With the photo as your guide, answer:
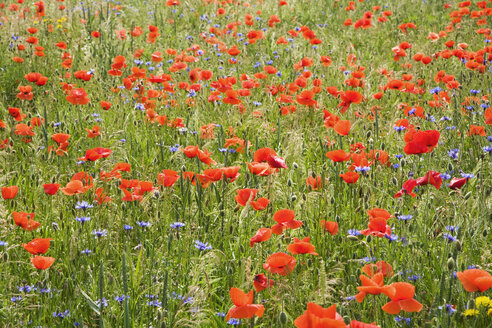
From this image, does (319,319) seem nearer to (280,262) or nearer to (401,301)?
(401,301)

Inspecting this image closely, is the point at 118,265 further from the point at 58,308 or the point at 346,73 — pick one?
the point at 346,73

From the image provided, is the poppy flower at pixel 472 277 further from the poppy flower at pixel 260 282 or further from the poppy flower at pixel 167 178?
the poppy flower at pixel 167 178

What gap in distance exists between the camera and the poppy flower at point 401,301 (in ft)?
4.60

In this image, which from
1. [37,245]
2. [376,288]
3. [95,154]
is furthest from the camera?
[95,154]

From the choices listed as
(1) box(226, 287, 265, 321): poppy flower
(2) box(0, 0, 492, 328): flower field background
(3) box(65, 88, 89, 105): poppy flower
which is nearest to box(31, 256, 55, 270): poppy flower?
(2) box(0, 0, 492, 328): flower field background

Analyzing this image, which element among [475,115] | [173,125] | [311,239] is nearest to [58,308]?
[311,239]

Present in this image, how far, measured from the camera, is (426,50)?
501 cm

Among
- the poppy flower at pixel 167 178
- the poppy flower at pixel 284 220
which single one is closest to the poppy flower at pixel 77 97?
the poppy flower at pixel 167 178

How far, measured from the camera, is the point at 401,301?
4.67 feet

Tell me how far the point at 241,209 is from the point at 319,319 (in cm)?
152

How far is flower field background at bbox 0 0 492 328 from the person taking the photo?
1.81m

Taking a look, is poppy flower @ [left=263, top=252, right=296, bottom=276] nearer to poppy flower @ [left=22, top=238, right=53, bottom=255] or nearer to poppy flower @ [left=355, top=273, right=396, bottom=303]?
poppy flower @ [left=355, top=273, right=396, bottom=303]

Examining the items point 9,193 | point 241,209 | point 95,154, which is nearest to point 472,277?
point 241,209

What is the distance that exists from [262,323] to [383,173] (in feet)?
4.45
